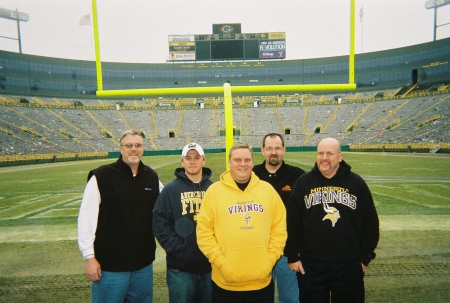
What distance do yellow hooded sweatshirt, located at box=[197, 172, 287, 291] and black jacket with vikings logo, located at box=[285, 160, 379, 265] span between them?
36 centimetres

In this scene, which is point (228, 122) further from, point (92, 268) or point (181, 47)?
point (181, 47)

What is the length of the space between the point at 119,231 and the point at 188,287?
826 millimetres

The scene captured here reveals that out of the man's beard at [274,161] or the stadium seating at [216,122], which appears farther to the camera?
the stadium seating at [216,122]

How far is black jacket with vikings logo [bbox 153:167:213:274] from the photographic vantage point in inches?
104

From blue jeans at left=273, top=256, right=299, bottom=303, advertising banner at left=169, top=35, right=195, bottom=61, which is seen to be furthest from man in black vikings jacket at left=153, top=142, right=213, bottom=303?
advertising banner at left=169, top=35, right=195, bottom=61

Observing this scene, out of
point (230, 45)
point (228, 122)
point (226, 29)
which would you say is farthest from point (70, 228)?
point (226, 29)

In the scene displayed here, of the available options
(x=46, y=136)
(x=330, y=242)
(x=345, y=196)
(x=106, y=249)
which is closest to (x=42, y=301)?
(x=106, y=249)

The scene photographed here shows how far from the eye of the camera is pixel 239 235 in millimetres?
2434

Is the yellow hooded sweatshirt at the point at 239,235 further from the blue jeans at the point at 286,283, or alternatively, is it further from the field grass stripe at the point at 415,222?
the field grass stripe at the point at 415,222

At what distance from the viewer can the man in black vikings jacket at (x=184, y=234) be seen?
2658 millimetres

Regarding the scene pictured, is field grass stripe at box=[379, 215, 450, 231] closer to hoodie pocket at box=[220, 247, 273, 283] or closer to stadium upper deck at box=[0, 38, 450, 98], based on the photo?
hoodie pocket at box=[220, 247, 273, 283]

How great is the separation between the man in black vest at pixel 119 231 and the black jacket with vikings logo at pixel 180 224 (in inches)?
10.1

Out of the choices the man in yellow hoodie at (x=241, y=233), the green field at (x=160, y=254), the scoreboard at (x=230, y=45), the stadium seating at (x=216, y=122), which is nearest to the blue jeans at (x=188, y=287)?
the man in yellow hoodie at (x=241, y=233)

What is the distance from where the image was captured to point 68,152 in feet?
123
